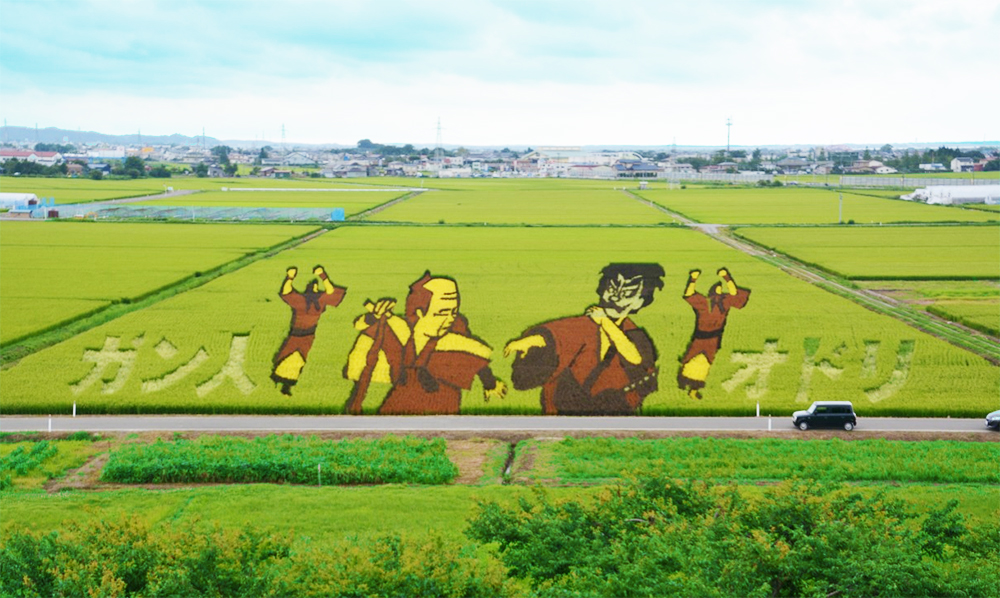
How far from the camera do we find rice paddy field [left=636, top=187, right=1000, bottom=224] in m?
65.5

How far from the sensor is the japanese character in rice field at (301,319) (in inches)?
821

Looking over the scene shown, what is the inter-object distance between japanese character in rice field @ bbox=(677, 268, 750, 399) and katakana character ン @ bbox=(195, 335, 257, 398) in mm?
10191

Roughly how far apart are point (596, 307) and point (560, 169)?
521ft

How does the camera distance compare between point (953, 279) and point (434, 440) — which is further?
point (953, 279)

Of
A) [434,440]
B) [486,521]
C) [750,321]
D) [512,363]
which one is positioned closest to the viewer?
[486,521]

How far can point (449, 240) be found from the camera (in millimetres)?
49969

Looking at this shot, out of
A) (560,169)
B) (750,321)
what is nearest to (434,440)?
(750,321)

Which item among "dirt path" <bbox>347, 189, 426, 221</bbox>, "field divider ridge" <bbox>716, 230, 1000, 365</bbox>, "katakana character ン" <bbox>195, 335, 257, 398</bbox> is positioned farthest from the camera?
"dirt path" <bbox>347, 189, 426, 221</bbox>

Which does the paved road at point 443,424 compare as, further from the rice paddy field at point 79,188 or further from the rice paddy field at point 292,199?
the rice paddy field at point 79,188

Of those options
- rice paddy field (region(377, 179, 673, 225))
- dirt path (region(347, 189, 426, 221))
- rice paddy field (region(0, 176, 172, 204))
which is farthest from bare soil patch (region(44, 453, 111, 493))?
rice paddy field (region(0, 176, 172, 204))

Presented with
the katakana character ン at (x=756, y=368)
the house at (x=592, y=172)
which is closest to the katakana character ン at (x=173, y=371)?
the katakana character ン at (x=756, y=368)

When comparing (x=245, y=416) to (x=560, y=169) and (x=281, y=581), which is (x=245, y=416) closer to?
(x=281, y=581)

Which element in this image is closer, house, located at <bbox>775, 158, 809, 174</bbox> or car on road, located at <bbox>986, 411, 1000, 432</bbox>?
car on road, located at <bbox>986, 411, 1000, 432</bbox>

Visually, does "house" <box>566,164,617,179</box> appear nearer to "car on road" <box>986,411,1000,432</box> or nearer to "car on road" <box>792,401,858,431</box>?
"car on road" <box>986,411,1000,432</box>
